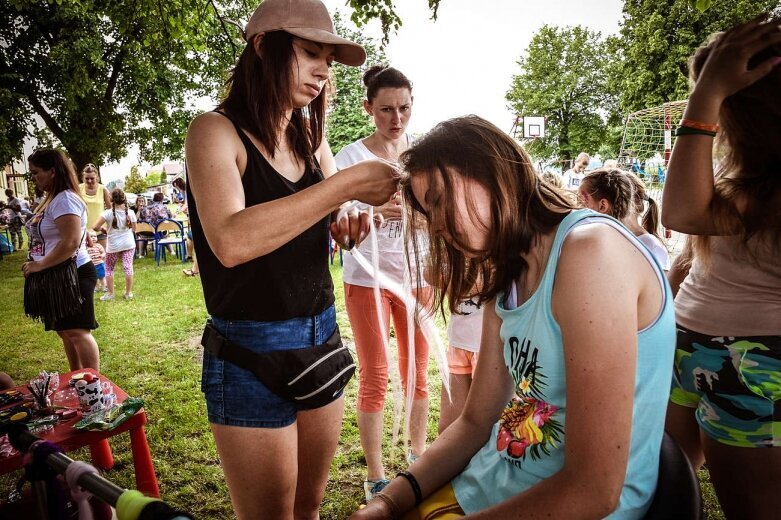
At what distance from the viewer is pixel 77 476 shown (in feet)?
2.91

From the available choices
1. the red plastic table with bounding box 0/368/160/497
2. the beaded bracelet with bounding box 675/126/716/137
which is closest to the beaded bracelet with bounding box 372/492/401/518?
the beaded bracelet with bounding box 675/126/716/137

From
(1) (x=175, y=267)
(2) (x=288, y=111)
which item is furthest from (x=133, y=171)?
(2) (x=288, y=111)

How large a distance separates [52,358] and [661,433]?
6.99 m

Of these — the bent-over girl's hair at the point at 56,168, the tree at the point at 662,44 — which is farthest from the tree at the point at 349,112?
the bent-over girl's hair at the point at 56,168

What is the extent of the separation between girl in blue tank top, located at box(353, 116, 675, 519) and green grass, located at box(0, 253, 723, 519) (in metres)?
1.79

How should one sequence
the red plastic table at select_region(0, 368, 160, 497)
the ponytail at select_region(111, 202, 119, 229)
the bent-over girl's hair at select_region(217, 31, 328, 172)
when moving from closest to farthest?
the bent-over girl's hair at select_region(217, 31, 328, 172) < the red plastic table at select_region(0, 368, 160, 497) < the ponytail at select_region(111, 202, 119, 229)

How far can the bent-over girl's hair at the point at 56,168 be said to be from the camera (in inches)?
162

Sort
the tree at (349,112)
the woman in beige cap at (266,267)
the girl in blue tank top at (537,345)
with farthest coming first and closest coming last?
1. the tree at (349,112)
2. the woman in beige cap at (266,267)
3. the girl in blue tank top at (537,345)

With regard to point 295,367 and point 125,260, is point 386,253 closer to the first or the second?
point 295,367

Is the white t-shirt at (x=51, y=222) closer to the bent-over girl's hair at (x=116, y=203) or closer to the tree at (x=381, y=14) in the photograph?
the tree at (x=381, y=14)

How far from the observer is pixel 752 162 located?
1494 mm

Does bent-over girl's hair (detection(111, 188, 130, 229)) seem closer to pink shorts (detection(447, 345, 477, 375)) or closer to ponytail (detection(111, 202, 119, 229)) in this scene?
ponytail (detection(111, 202, 119, 229))


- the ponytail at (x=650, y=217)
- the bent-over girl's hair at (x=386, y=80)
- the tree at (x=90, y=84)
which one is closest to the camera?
the bent-over girl's hair at (x=386, y=80)

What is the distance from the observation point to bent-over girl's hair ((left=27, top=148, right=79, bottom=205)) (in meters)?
4.12
